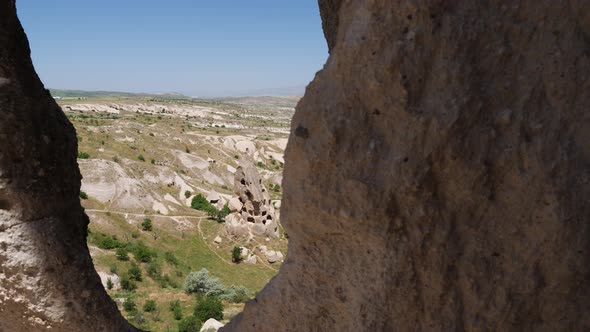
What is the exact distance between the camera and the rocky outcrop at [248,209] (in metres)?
23.9

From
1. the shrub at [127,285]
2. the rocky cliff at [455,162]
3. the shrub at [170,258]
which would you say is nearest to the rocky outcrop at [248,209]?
the shrub at [170,258]

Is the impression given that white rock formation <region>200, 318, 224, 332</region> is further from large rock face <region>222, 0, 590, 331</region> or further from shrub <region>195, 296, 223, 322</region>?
large rock face <region>222, 0, 590, 331</region>

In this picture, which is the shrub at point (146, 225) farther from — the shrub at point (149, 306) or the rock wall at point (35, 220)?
the rock wall at point (35, 220)

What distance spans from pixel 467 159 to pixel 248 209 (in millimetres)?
22391

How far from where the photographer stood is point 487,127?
7.32 ft

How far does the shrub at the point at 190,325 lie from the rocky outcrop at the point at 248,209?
11.5 metres

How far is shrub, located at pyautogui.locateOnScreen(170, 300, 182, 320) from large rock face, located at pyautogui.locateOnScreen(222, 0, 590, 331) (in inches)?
464

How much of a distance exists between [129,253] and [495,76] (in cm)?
1970

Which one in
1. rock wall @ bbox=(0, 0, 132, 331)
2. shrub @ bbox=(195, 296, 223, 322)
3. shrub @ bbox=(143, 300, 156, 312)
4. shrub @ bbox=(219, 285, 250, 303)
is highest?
rock wall @ bbox=(0, 0, 132, 331)

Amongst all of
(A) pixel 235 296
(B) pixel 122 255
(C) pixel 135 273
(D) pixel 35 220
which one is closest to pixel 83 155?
(B) pixel 122 255

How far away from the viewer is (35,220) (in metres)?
3.14

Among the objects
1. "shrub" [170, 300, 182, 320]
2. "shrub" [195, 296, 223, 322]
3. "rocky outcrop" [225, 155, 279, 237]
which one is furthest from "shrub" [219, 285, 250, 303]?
"rocky outcrop" [225, 155, 279, 237]

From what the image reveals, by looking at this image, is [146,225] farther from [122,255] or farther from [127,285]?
[127,285]

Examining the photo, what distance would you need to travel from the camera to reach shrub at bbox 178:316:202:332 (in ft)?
38.2
